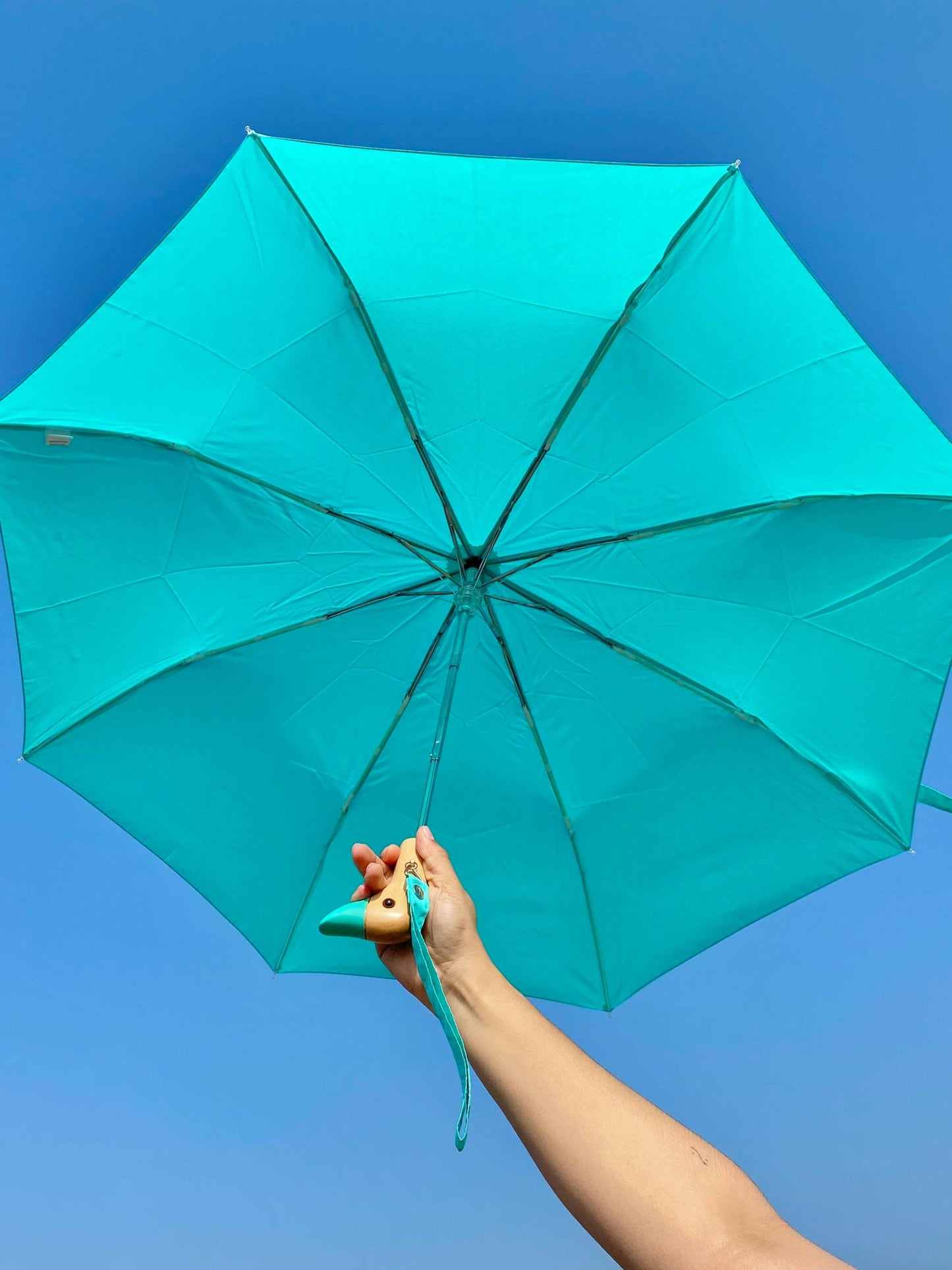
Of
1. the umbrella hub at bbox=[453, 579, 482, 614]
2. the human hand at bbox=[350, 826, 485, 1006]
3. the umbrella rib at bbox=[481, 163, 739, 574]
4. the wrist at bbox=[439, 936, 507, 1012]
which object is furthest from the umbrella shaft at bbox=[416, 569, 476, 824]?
the wrist at bbox=[439, 936, 507, 1012]

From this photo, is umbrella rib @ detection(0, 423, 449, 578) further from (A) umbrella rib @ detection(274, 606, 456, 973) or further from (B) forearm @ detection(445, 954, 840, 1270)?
(B) forearm @ detection(445, 954, 840, 1270)

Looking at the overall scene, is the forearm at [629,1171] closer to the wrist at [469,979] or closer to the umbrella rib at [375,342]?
the wrist at [469,979]

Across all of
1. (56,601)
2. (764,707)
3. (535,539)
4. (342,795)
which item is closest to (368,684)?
(342,795)

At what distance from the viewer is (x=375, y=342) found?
340cm

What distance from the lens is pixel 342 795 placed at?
13.2ft

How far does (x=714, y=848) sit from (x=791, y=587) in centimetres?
114

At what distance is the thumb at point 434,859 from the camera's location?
91.1 inches

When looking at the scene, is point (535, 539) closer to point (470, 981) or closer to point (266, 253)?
point (266, 253)

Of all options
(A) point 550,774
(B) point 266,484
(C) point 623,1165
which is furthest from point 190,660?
(C) point 623,1165

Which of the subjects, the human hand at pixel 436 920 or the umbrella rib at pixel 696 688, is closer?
the human hand at pixel 436 920

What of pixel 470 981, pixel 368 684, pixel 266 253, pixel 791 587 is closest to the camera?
pixel 470 981

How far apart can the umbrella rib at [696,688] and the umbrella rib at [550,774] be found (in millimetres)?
175

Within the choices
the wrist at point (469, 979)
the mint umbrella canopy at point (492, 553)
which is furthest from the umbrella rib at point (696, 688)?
the wrist at point (469, 979)

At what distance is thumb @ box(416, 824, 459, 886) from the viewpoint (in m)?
2.31
